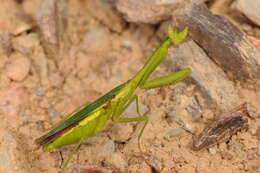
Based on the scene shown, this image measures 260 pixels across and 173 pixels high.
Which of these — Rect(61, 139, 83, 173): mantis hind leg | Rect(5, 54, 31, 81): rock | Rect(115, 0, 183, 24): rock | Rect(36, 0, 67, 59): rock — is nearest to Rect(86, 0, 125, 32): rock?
Rect(115, 0, 183, 24): rock

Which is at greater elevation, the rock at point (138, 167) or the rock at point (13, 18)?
the rock at point (138, 167)

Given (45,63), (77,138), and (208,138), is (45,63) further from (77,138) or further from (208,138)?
(208,138)

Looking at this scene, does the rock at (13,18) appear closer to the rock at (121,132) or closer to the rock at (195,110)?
the rock at (121,132)

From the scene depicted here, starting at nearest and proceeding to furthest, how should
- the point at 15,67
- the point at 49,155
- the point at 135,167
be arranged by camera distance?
the point at 135,167 < the point at 49,155 < the point at 15,67

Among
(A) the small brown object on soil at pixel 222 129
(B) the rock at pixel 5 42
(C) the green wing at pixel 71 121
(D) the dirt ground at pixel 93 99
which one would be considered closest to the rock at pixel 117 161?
(D) the dirt ground at pixel 93 99

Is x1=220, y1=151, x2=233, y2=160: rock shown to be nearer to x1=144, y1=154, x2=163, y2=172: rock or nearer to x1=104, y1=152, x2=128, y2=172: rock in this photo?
x1=144, y1=154, x2=163, y2=172: rock

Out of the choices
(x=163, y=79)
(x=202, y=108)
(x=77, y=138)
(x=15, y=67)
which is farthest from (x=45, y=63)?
(x=202, y=108)
